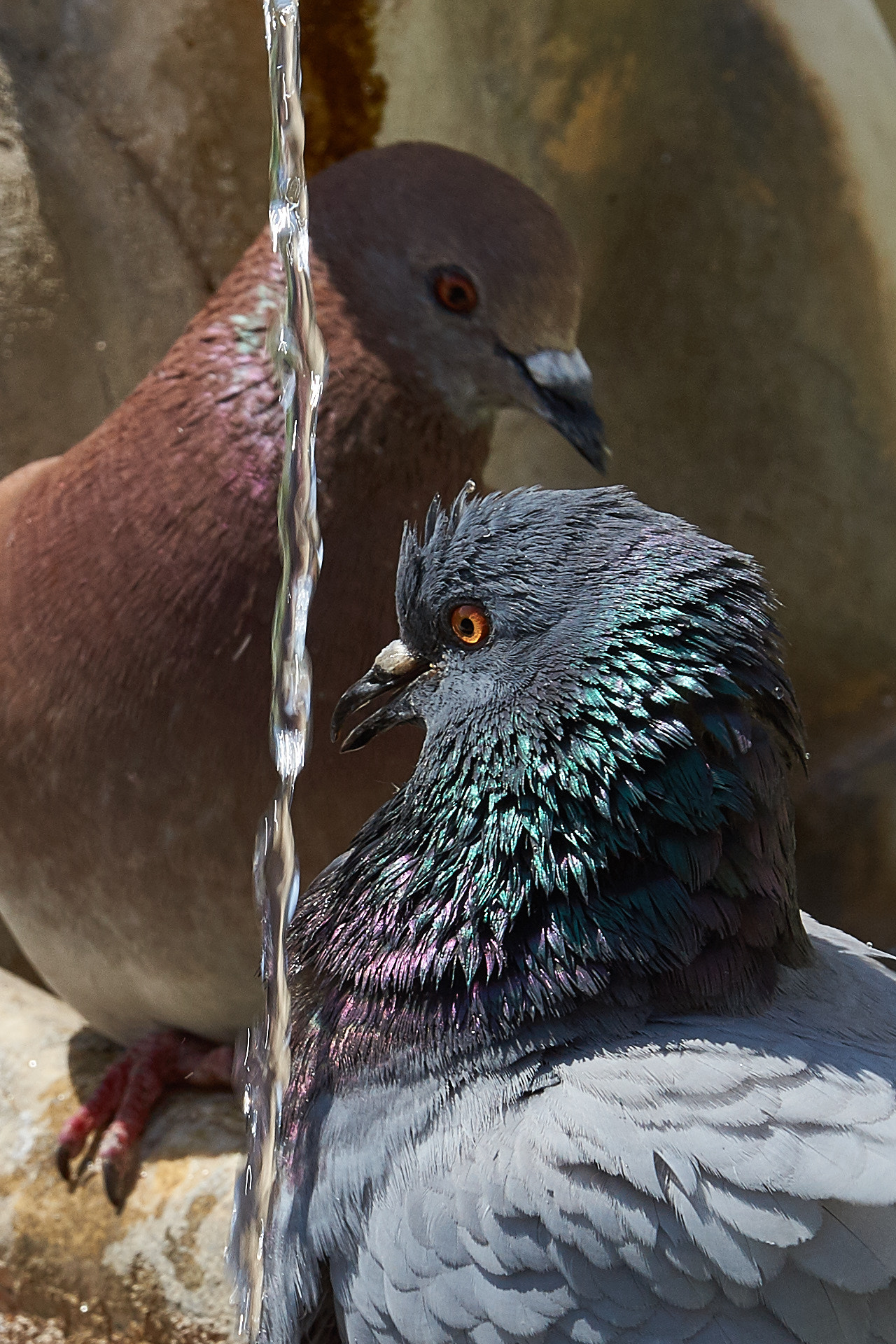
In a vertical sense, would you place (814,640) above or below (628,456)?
below

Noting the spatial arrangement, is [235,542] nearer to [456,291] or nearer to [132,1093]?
[456,291]

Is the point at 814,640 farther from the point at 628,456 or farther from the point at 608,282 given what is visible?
the point at 608,282

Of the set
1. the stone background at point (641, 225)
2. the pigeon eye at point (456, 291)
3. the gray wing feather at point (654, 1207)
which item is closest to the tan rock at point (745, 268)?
the stone background at point (641, 225)

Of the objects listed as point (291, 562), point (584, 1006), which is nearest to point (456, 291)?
point (291, 562)

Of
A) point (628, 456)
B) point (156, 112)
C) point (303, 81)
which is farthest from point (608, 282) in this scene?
point (156, 112)

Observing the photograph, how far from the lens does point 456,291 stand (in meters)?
2.52

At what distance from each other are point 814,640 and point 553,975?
2.43m

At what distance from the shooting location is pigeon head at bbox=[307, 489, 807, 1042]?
1650 mm

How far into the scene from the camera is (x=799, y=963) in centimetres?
180

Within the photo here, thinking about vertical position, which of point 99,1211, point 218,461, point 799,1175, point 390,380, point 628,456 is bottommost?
point 99,1211

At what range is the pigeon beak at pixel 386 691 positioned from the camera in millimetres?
1915

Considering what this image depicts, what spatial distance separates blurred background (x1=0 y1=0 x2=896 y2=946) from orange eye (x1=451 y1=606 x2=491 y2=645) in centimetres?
208

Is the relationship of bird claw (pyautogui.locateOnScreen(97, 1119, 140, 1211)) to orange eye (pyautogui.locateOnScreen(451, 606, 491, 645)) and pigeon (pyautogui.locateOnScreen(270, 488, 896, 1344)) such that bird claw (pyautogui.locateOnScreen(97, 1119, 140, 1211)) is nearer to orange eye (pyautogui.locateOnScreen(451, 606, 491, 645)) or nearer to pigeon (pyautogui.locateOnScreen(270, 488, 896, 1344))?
pigeon (pyautogui.locateOnScreen(270, 488, 896, 1344))

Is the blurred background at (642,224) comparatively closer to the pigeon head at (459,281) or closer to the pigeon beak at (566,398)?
the pigeon head at (459,281)
